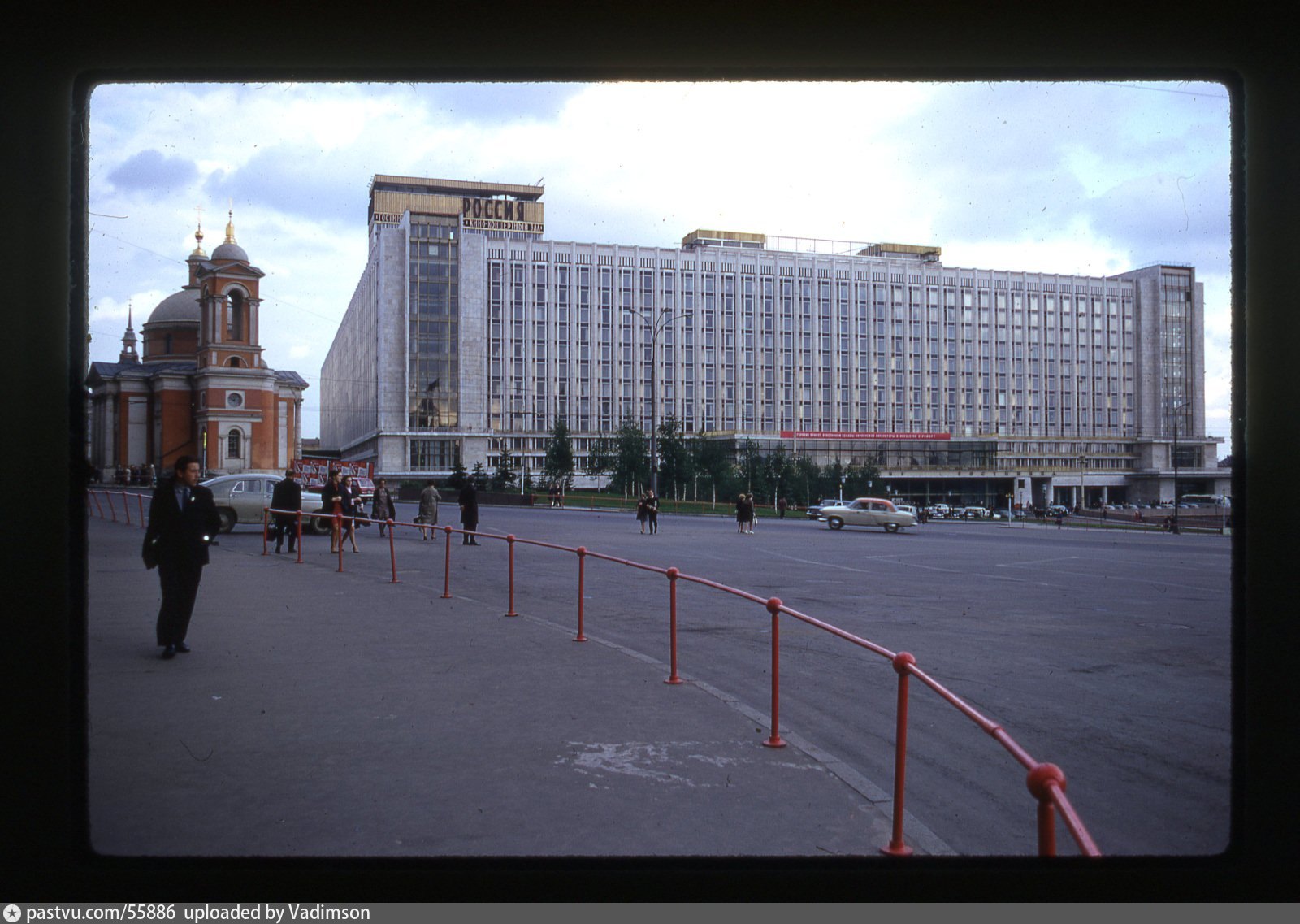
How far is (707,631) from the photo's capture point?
11.3m

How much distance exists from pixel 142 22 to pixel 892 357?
94.4 meters

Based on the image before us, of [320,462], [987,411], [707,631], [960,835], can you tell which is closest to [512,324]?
[987,411]

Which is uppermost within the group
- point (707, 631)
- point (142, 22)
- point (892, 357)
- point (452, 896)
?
point (892, 357)

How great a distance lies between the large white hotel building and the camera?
81688 mm

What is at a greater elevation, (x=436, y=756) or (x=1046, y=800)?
(x=1046, y=800)

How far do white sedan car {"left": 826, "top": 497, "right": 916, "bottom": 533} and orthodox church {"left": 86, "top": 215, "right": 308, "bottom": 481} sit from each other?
34.7 m

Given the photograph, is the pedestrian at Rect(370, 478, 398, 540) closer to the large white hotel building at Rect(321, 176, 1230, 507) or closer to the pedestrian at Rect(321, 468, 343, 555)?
the pedestrian at Rect(321, 468, 343, 555)

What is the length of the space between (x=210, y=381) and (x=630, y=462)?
59.6 meters

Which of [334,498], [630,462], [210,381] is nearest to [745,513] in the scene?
[334,498]

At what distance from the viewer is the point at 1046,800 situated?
106 inches

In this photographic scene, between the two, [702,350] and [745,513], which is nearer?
[745,513]

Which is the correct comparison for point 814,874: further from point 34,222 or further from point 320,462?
point 320,462

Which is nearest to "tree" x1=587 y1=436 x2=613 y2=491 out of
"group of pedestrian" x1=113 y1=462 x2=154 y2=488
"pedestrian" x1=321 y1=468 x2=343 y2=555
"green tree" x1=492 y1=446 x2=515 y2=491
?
"green tree" x1=492 y1=446 x2=515 y2=491

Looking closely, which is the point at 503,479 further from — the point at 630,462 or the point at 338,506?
the point at 338,506
